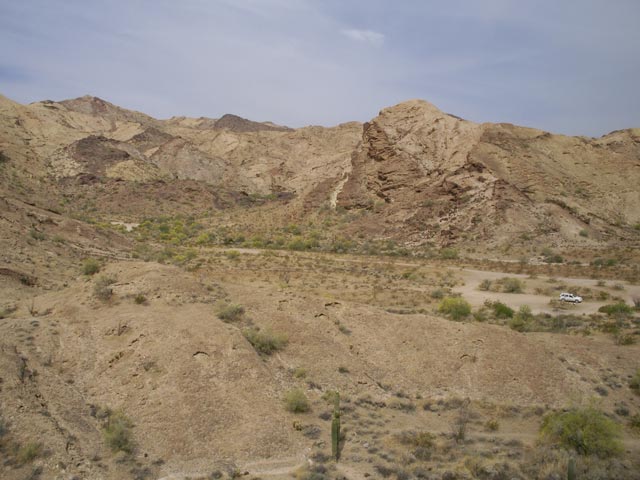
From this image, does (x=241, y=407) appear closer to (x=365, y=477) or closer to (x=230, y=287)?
(x=365, y=477)

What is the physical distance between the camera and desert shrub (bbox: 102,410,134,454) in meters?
9.91

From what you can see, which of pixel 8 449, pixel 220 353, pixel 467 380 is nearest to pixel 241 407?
pixel 220 353

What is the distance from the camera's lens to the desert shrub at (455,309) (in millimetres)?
21750

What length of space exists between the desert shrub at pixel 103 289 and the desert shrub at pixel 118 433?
5266 mm

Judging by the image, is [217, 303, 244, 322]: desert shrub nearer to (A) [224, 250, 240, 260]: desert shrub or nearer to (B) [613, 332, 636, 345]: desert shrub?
(B) [613, 332, 636, 345]: desert shrub

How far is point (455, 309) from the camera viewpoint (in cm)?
2197

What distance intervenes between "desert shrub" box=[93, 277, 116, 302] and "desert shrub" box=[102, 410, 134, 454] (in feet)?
17.3

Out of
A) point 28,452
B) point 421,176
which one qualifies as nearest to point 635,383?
point 28,452

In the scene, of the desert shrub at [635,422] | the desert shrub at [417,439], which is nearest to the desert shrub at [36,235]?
the desert shrub at [417,439]

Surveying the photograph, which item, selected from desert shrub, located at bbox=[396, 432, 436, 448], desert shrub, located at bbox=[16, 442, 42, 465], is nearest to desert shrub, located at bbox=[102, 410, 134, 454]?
desert shrub, located at bbox=[16, 442, 42, 465]

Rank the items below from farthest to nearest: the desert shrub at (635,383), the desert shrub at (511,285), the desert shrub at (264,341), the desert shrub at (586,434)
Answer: the desert shrub at (511,285), the desert shrub at (635,383), the desert shrub at (264,341), the desert shrub at (586,434)

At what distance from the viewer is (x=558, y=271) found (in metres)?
33.4

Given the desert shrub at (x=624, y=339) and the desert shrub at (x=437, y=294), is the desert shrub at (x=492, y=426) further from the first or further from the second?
the desert shrub at (x=437, y=294)

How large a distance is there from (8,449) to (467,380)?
36.5 feet
